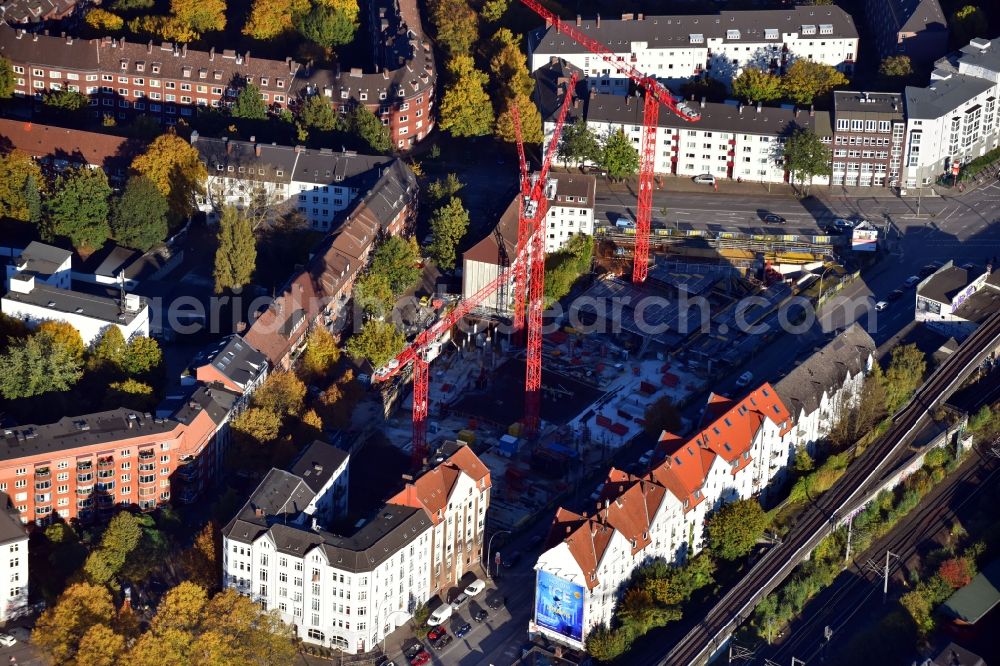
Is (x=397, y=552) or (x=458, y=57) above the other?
(x=458, y=57)

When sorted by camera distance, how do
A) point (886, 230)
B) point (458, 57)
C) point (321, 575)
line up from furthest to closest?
point (458, 57) < point (886, 230) < point (321, 575)

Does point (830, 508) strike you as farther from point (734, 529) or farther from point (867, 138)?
point (867, 138)

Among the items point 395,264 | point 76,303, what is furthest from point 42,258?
point 395,264

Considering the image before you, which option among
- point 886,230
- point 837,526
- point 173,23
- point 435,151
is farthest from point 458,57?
point 837,526

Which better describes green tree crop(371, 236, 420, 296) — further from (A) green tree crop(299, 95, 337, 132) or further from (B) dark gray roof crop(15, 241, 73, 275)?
(B) dark gray roof crop(15, 241, 73, 275)

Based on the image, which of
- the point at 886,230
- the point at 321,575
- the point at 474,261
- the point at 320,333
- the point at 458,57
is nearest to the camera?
the point at 321,575

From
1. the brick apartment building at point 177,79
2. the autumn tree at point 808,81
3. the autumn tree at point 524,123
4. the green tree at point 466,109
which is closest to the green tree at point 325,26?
the brick apartment building at point 177,79

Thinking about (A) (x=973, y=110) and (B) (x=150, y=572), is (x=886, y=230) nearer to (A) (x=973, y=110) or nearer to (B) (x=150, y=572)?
(A) (x=973, y=110)

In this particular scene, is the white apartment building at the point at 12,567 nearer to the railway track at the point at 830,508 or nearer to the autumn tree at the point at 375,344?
the autumn tree at the point at 375,344
